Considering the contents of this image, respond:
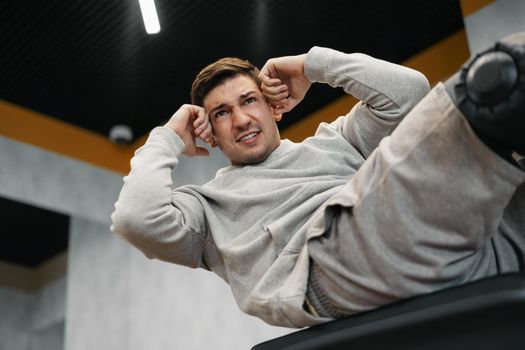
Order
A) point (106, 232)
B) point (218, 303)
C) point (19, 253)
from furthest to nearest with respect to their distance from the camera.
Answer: point (19, 253)
point (106, 232)
point (218, 303)

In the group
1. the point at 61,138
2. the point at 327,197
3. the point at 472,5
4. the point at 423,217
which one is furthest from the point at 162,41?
the point at 423,217

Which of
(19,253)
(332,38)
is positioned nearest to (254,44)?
(332,38)

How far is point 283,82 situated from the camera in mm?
1509

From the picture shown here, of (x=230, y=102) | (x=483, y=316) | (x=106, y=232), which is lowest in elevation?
(x=483, y=316)

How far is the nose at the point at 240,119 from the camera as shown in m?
1.47

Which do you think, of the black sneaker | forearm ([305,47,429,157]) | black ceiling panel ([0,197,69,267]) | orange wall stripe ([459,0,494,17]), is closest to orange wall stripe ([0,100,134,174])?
black ceiling panel ([0,197,69,267])

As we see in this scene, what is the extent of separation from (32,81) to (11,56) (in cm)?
24

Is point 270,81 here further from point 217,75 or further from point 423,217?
point 423,217

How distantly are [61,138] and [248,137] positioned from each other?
11.0ft

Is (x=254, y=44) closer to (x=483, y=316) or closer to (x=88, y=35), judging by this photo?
(x=88, y=35)

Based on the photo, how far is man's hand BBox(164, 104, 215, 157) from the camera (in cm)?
148

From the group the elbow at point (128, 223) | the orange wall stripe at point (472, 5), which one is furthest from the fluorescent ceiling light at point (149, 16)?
the orange wall stripe at point (472, 5)

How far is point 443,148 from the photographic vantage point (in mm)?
818

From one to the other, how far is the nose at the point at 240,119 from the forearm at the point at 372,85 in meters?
0.18
